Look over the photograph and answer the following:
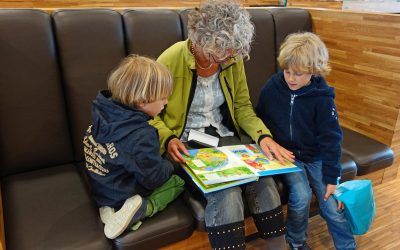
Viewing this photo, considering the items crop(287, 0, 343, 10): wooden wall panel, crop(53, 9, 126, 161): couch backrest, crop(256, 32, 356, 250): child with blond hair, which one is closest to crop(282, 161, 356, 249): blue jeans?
crop(256, 32, 356, 250): child with blond hair

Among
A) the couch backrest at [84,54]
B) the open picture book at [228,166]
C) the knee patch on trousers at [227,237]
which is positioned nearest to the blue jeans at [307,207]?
the open picture book at [228,166]

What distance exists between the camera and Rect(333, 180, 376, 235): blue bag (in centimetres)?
141

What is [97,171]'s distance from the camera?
114cm

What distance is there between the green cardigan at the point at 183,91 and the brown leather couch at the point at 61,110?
0.81 ft

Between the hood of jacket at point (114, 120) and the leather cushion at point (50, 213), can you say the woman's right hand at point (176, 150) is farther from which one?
the leather cushion at point (50, 213)

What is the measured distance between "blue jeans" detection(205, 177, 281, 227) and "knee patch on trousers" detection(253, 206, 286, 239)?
0.06 feet

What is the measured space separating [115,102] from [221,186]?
0.47 metres

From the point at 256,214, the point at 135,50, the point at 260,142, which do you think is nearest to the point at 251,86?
the point at 260,142

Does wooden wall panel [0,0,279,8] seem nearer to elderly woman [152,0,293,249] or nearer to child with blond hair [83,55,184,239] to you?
elderly woman [152,0,293,249]

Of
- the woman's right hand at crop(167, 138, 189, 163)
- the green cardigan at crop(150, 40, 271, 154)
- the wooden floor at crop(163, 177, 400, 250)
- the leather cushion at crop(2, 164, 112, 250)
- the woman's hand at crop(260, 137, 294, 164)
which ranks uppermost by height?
the green cardigan at crop(150, 40, 271, 154)

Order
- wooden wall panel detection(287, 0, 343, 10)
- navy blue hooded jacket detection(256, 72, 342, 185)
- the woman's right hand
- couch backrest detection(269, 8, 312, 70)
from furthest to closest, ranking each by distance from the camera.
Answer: wooden wall panel detection(287, 0, 343, 10), couch backrest detection(269, 8, 312, 70), navy blue hooded jacket detection(256, 72, 342, 185), the woman's right hand

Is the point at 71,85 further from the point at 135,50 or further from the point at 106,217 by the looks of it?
the point at 106,217

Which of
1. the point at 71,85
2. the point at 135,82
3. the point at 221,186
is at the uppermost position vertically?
the point at 135,82

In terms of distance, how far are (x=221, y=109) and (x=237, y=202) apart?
0.55m
